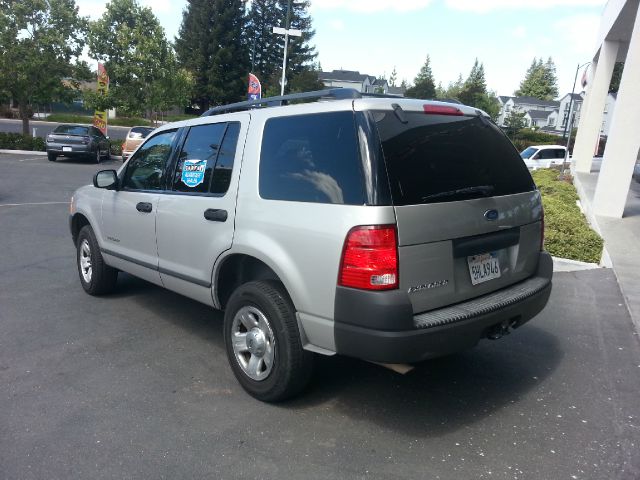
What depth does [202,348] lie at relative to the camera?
4430mm

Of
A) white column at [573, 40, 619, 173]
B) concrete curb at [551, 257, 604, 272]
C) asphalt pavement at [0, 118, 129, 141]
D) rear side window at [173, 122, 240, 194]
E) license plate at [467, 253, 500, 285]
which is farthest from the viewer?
asphalt pavement at [0, 118, 129, 141]

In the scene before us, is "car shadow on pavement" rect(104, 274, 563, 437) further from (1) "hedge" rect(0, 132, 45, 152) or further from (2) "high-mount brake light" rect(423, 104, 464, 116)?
(1) "hedge" rect(0, 132, 45, 152)

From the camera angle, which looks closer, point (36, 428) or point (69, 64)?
point (36, 428)

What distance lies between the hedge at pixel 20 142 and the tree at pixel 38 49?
5.20ft

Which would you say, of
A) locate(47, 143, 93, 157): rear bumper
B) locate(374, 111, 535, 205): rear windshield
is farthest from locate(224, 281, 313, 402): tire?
locate(47, 143, 93, 157): rear bumper

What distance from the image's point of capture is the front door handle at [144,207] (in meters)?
4.54

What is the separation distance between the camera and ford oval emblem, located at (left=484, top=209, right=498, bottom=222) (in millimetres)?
3314

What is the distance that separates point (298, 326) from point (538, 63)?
131 metres

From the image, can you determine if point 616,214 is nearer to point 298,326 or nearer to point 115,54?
point 298,326

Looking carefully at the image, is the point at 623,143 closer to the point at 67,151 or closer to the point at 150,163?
the point at 150,163

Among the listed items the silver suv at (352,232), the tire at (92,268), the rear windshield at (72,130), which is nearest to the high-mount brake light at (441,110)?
the silver suv at (352,232)

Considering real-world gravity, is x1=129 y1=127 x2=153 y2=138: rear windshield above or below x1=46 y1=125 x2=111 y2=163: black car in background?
above

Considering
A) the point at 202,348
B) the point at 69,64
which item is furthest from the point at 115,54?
the point at 202,348

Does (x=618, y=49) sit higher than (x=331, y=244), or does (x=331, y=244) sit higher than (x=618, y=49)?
(x=618, y=49)
